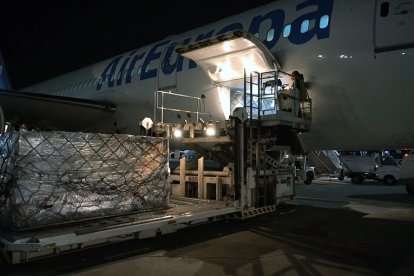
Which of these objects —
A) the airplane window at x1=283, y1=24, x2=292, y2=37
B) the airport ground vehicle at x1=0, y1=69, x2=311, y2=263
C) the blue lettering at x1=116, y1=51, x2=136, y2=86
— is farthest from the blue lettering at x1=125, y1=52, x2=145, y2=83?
the airplane window at x1=283, y1=24, x2=292, y2=37

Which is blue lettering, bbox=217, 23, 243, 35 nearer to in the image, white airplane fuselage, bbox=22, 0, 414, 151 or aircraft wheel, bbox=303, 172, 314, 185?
white airplane fuselage, bbox=22, 0, 414, 151

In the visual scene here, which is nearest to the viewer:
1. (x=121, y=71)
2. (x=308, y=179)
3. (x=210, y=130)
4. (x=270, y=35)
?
(x=210, y=130)

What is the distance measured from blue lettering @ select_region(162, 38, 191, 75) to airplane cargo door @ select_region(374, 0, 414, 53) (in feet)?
16.8

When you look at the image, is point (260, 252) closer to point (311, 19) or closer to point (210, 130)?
point (210, 130)

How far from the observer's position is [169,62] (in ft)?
35.9

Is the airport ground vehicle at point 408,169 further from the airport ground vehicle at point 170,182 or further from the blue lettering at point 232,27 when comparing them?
the blue lettering at point 232,27

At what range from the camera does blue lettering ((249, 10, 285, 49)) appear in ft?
27.3

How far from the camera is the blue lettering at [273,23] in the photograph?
27.3ft

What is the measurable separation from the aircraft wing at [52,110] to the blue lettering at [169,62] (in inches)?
132

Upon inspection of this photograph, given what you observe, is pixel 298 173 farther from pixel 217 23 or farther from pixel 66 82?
pixel 66 82

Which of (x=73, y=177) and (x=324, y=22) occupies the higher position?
(x=324, y=22)

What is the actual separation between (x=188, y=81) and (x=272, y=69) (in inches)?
105

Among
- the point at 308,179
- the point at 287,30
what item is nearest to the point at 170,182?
the point at 287,30

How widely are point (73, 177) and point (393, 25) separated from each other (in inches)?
222
